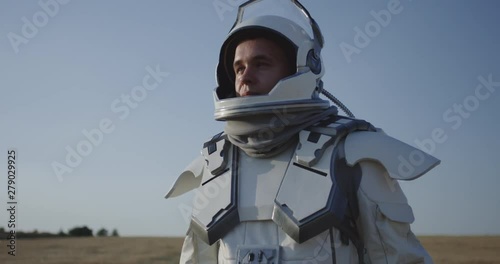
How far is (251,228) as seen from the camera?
3.11m

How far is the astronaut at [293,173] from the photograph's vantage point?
9.61 feet

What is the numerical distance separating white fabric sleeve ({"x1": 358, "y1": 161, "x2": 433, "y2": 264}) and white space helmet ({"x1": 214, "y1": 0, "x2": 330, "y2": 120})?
1.77 ft

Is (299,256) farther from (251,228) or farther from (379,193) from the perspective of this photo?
(379,193)

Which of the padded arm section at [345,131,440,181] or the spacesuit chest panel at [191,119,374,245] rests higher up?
the padded arm section at [345,131,440,181]

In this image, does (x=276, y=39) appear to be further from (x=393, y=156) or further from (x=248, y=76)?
(x=393, y=156)

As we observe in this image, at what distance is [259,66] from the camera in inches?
131

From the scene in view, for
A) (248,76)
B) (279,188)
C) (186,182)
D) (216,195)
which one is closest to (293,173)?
(279,188)

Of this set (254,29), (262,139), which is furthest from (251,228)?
(254,29)

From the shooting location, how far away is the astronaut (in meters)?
2.93

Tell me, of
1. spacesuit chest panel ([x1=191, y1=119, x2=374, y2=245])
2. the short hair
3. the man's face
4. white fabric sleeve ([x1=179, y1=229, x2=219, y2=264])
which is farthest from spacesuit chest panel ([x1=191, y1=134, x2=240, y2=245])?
the short hair

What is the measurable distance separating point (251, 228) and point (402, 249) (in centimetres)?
81

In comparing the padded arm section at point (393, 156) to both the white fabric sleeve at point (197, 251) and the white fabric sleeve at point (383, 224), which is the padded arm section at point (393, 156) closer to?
the white fabric sleeve at point (383, 224)

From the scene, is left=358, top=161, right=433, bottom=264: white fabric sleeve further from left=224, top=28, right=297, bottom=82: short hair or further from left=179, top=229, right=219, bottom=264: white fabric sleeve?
left=179, top=229, right=219, bottom=264: white fabric sleeve

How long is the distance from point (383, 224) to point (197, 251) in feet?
3.89
